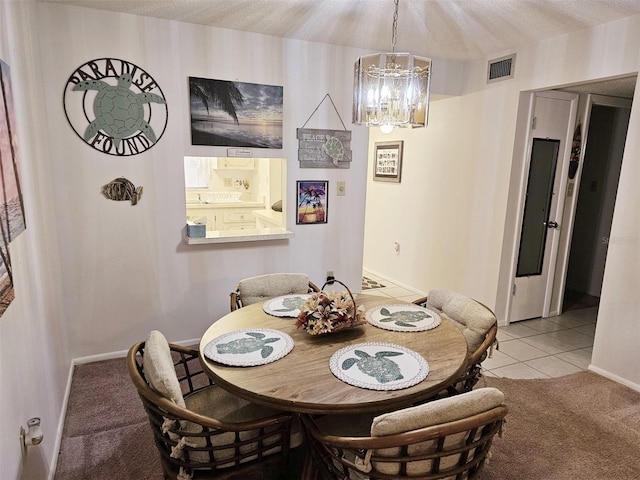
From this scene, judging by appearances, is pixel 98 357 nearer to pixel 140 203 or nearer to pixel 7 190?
pixel 140 203

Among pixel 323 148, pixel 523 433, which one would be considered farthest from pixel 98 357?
pixel 523 433

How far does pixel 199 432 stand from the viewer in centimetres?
158

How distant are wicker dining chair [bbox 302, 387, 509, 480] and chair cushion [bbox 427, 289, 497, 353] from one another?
73cm

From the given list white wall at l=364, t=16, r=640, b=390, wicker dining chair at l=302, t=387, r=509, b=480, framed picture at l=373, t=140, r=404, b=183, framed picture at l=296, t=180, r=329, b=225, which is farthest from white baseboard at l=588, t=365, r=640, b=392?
framed picture at l=373, t=140, r=404, b=183

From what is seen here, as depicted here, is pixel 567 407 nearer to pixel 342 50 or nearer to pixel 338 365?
pixel 338 365

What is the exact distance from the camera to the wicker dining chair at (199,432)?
148cm

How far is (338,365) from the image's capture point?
169cm

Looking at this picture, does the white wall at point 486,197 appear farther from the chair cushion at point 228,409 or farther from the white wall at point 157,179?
the chair cushion at point 228,409

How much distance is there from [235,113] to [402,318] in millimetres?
2113

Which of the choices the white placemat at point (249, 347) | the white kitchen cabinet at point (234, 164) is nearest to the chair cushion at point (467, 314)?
the white placemat at point (249, 347)

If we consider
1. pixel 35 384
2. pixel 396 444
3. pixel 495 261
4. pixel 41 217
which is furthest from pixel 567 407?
pixel 41 217

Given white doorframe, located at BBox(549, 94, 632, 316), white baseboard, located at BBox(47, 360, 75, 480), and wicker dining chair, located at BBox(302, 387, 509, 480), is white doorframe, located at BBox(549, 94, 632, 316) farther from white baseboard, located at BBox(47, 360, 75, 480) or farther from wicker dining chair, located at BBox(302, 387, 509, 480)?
white baseboard, located at BBox(47, 360, 75, 480)

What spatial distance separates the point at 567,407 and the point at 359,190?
2.36 m

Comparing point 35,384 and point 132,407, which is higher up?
point 35,384
